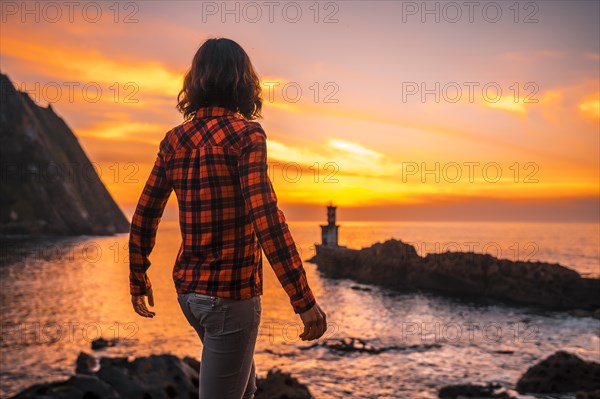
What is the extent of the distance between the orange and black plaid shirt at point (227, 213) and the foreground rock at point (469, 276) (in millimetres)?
54727

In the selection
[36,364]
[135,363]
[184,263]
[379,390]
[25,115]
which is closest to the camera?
[184,263]

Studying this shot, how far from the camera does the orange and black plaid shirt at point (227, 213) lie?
94.3 inches

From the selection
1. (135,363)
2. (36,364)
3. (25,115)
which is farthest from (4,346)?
(25,115)

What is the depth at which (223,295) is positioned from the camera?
242 centimetres

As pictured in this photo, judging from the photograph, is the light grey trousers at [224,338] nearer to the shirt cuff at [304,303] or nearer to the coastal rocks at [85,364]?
the shirt cuff at [304,303]

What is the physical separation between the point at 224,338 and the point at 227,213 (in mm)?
623

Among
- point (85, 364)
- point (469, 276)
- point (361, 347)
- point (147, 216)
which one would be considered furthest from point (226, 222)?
point (469, 276)

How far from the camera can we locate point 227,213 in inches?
99.2

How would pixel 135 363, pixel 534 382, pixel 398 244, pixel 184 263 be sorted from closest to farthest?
pixel 184 263, pixel 135 363, pixel 534 382, pixel 398 244

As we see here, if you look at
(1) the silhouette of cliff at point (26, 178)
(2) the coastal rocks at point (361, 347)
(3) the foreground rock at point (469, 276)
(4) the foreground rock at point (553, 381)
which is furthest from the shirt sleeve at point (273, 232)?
(1) the silhouette of cliff at point (26, 178)

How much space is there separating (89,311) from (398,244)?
136ft

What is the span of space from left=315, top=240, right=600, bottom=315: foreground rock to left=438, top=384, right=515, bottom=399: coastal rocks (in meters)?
35.2

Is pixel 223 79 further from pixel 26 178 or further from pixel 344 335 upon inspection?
pixel 26 178

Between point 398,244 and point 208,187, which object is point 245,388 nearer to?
point 208,187
